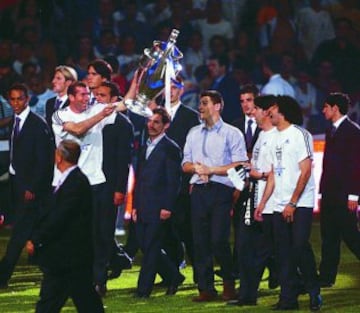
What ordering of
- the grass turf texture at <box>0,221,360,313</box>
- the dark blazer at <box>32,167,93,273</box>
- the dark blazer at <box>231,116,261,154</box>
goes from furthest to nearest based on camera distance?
the dark blazer at <box>231,116,261,154</box> < the grass turf texture at <box>0,221,360,313</box> < the dark blazer at <box>32,167,93,273</box>

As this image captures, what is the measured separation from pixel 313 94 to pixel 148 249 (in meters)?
9.83

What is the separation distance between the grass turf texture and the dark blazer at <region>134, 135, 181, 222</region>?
2.69ft

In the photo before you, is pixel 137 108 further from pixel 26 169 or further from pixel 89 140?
pixel 26 169

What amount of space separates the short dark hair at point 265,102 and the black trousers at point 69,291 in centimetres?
302

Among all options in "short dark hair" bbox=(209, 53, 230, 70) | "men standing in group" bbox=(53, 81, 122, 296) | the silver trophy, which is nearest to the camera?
"men standing in group" bbox=(53, 81, 122, 296)

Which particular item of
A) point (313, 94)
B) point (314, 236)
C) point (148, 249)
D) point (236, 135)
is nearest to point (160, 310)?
point (148, 249)

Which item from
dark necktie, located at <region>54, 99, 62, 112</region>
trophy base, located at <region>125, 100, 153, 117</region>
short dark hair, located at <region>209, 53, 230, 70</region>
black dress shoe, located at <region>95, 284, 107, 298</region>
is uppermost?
short dark hair, located at <region>209, 53, 230, 70</region>

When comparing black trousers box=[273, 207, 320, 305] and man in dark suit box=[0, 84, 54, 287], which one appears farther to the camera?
man in dark suit box=[0, 84, 54, 287]

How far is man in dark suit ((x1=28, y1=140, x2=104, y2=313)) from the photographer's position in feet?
38.5

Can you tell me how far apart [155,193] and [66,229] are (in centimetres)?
303

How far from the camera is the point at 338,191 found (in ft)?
51.0

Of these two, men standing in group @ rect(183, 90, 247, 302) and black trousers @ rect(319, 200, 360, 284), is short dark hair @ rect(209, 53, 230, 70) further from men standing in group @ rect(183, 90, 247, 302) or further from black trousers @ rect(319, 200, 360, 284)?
men standing in group @ rect(183, 90, 247, 302)

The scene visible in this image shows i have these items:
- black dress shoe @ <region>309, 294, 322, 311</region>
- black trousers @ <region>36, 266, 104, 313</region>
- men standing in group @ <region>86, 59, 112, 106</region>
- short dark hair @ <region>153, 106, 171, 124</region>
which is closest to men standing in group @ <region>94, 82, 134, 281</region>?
men standing in group @ <region>86, 59, 112, 106</region>

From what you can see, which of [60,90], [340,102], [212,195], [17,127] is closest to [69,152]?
[212,195]
